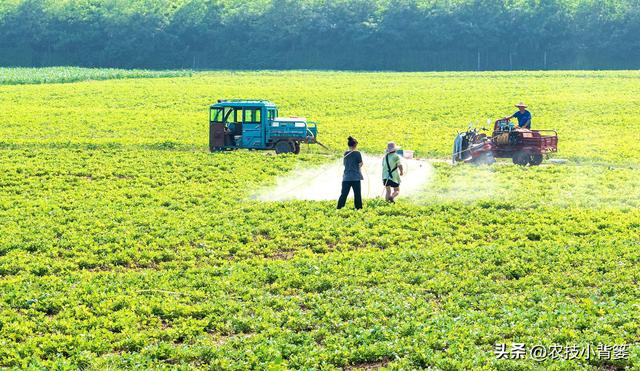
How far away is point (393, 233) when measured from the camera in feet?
76.5

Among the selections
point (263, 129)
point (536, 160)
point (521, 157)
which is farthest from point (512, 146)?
point (263, 129)

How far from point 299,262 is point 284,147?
18.3 m

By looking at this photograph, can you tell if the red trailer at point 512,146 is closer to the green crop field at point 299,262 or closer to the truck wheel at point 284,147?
the green crop field at point 299,262

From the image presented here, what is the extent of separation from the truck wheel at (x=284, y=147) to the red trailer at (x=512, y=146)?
272 inches

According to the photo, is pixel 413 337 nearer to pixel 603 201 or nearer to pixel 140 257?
pixel 140 257

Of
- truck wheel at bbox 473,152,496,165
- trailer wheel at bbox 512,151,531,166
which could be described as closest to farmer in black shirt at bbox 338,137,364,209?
truck wheel at bbox 473,152,496,165

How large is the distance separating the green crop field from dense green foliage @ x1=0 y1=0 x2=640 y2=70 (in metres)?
105

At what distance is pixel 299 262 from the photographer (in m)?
20.5

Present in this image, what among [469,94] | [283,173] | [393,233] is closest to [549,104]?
[469,94]

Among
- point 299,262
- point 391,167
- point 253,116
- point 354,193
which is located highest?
point 253,116

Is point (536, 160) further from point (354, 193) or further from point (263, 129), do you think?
point (354, 193)

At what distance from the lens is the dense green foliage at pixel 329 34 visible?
144m

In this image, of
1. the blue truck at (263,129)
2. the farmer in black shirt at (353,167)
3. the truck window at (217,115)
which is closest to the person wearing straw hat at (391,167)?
the farmer in black shirt at (353,167)

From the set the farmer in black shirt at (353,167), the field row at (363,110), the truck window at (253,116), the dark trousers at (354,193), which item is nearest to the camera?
the farmer in black shirt at (353,167)
